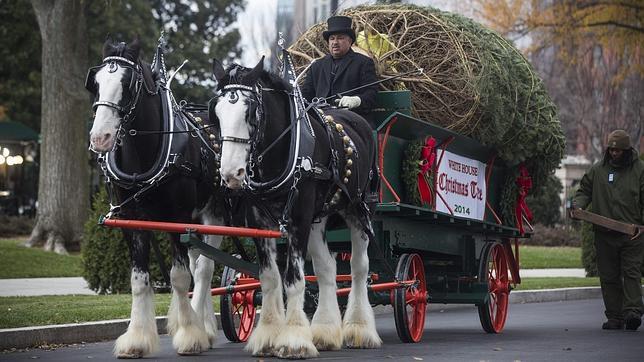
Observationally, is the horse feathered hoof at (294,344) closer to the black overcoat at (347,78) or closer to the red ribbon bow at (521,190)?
the black overcoat at (347,78)

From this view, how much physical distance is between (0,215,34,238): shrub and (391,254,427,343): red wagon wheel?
2192cm

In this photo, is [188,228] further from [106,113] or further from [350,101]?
[350,101]

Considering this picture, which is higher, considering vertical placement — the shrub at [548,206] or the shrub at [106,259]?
the shrub at [548,206]

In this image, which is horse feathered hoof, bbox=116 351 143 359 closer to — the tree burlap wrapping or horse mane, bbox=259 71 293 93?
horse mane, bbox=259 71 293 93

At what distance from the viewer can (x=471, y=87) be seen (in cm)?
1183

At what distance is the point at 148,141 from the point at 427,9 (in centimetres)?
393

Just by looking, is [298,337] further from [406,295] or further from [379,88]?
[379,88]

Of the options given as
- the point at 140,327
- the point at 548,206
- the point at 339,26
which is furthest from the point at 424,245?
the point at 548,206

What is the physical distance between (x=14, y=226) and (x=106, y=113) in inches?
967

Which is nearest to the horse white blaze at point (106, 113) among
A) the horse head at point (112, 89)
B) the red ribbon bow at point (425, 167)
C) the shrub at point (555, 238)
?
the horse head at point (112, 89)

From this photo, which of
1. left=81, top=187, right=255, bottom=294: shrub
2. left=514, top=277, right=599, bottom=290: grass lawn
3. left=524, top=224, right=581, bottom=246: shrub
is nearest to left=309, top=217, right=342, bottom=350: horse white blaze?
left=81, top=187, right=255, bottom=294: shrub

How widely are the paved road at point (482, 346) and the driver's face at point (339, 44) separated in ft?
8.88

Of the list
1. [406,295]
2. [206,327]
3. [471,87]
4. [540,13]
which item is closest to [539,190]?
[471,87]

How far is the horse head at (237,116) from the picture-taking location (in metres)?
8.53
